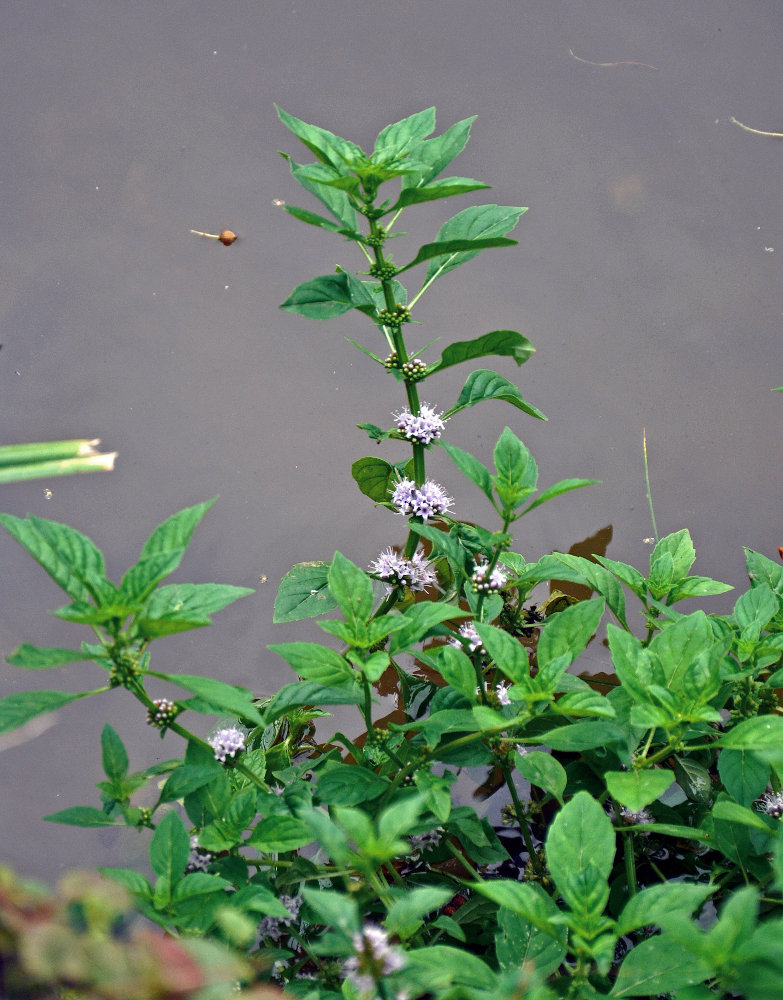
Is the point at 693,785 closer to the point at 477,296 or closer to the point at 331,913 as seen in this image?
the point at 331,913

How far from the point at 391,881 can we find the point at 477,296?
106cm

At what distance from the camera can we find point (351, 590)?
101 cm

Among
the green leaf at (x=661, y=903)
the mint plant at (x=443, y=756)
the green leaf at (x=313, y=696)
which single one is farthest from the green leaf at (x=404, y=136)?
the green leaf at (x=661, y=903)

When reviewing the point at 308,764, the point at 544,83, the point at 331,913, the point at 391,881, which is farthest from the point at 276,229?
the point at 331,913

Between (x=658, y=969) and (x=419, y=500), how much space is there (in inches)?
22.4

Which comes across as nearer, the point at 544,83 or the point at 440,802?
the point at 440,802

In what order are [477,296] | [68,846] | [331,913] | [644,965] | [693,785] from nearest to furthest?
[331,913] → [644,965] → [693,785] → [68,846] → [477,296]

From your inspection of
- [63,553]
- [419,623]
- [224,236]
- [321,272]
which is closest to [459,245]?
[419,623]

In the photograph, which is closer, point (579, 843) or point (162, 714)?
point (579, 843)

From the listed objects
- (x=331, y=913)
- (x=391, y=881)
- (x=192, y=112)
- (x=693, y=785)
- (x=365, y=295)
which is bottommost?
(x=391, y=881)

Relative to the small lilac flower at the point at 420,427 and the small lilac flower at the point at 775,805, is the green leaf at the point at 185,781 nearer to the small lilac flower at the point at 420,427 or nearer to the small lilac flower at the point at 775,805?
the small lilac flower at the point at 420,427

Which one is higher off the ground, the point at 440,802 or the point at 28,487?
the point at 28,487

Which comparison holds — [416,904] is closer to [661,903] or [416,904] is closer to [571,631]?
[661,903]

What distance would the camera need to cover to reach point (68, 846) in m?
1.40
